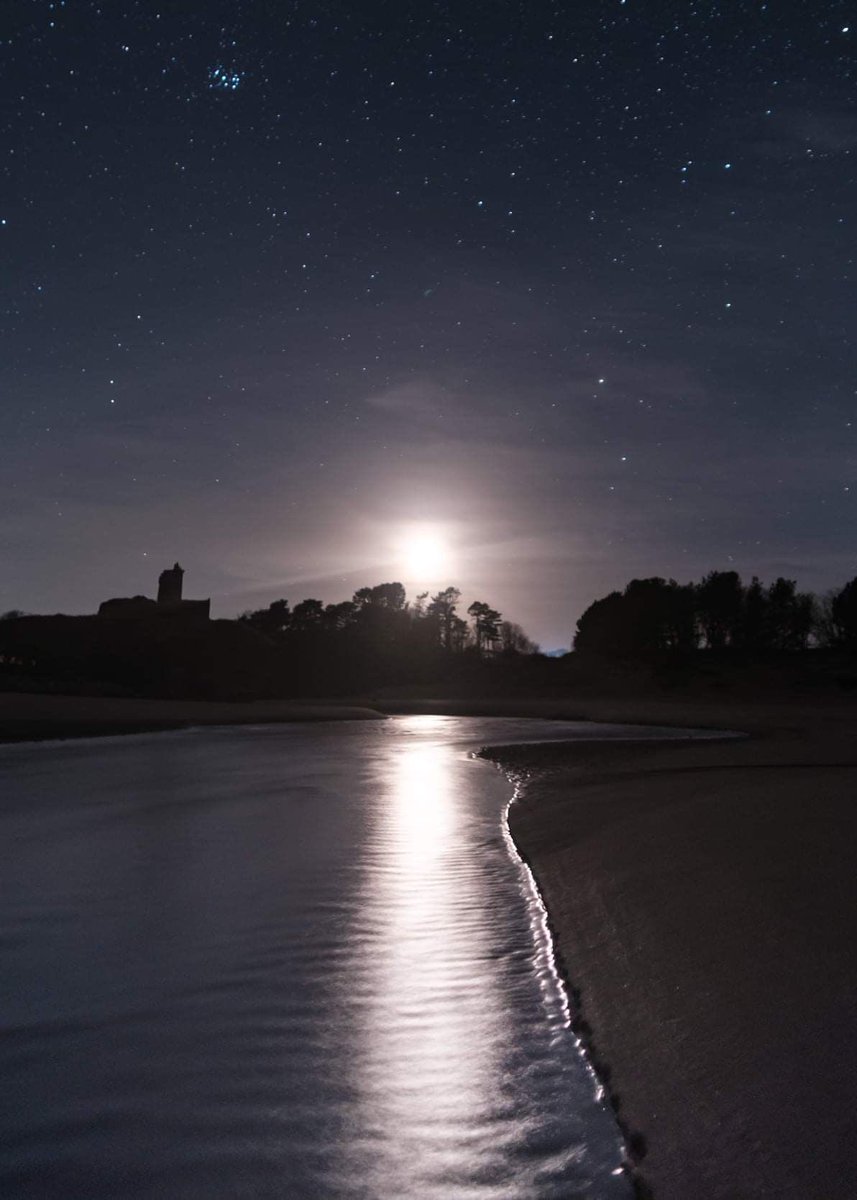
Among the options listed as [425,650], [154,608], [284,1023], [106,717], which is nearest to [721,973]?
[284,1023]

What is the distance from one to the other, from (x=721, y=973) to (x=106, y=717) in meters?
29.4

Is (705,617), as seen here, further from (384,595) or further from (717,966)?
(717,966)

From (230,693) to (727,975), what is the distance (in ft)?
185

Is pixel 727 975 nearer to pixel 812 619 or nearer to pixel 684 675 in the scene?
pixel 684 675

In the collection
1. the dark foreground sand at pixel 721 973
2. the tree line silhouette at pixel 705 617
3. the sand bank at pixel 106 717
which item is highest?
the tree line silhouette at pixel 705 617

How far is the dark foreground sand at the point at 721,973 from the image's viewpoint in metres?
2.96

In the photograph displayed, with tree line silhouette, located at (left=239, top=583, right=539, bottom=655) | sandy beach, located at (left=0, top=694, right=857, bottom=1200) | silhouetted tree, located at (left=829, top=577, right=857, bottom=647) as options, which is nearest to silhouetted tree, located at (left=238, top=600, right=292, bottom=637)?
tree line silhouette, located at (left=239, top=583, right=539, bottom=655)

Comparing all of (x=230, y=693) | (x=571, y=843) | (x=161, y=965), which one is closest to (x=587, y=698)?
(x=230, y=693)

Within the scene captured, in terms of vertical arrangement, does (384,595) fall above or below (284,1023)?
above

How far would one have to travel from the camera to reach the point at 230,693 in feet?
193

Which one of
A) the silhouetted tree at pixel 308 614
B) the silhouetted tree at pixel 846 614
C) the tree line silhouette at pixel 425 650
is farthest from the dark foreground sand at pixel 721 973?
the silhouetted tree at pixel 308 614

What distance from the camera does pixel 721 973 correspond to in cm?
448

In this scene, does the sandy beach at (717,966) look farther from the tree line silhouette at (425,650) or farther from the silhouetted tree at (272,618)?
the silhouetted tree at (272,618)

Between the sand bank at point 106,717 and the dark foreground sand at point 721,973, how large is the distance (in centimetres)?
1982
